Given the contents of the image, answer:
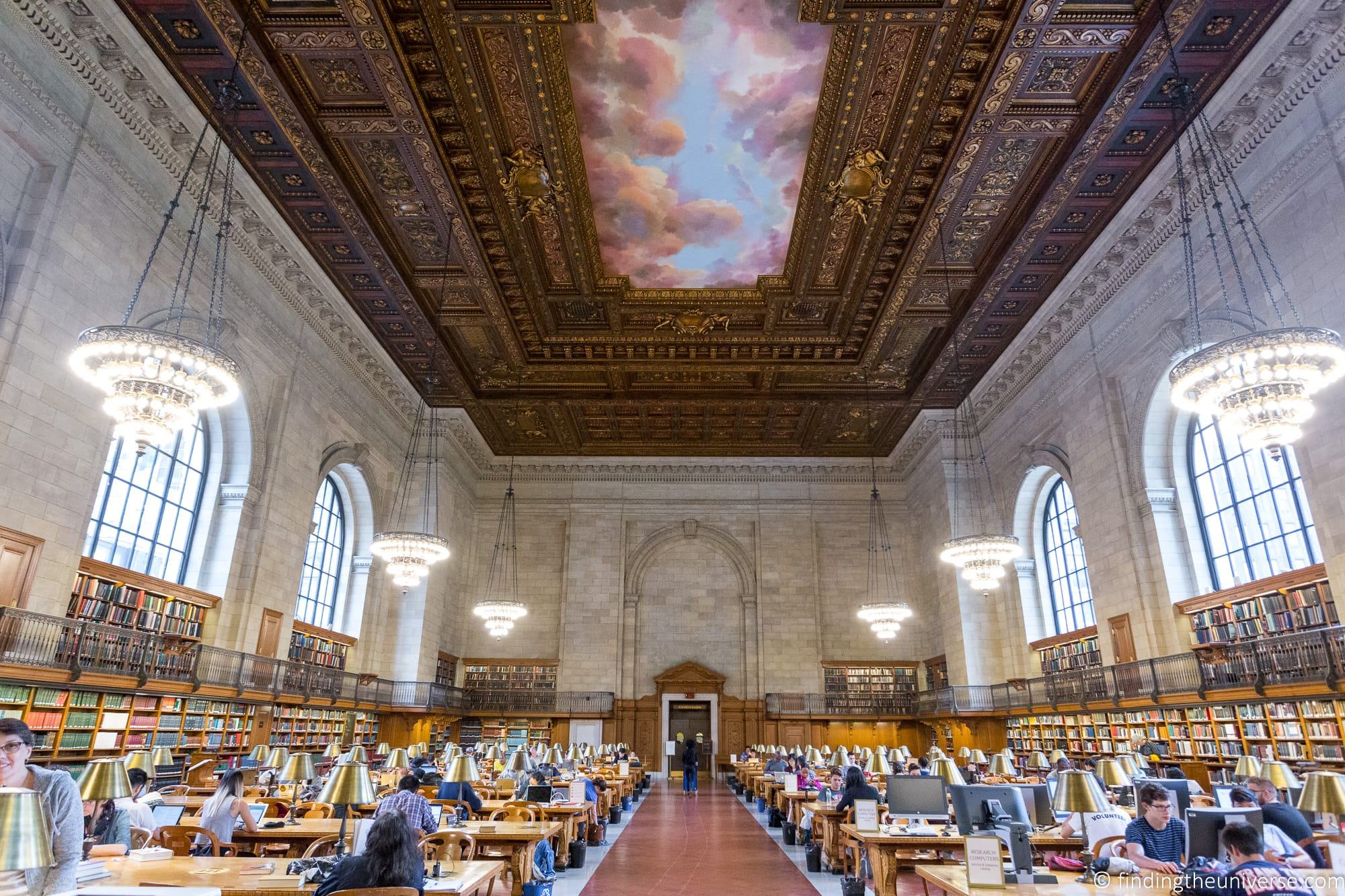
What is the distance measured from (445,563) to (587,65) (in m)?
13.3

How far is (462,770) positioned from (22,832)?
4927mm

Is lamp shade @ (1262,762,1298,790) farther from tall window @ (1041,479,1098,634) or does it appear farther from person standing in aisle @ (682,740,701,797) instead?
person standing in aisle @ (682,740,701,797)

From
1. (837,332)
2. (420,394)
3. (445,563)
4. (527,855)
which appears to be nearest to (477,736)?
(445,563)

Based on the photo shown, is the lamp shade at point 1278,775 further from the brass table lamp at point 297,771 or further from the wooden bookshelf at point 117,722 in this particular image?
the wooden bookshelf at point 117,722

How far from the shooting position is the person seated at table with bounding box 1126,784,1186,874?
13.5 feet

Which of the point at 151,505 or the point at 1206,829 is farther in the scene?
the point at 151,505

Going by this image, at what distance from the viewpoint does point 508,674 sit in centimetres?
1998

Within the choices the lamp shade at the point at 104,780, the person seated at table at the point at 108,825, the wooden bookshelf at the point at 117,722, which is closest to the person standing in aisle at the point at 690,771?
the wooden bookshelf at the point at 117,722

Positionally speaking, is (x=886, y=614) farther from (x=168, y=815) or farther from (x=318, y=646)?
(x=168, y=815)

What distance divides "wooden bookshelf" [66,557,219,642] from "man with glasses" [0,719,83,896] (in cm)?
597

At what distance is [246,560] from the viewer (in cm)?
1145

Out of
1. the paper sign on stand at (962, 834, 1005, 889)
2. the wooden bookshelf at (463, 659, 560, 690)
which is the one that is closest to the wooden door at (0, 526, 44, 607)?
the paper sign on stand at (962, 834, 1005, 889)

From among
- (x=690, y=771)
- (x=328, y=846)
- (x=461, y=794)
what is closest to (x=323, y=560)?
(x=690, y=771)

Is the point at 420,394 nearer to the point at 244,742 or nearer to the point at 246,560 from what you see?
the point at 246,560
